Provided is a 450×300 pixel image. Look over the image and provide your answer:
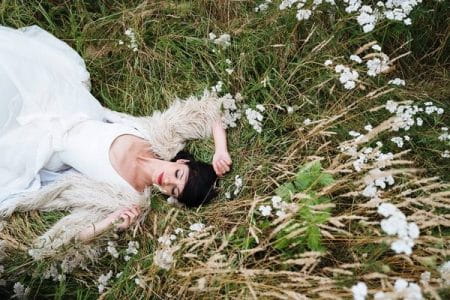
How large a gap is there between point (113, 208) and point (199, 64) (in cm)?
120

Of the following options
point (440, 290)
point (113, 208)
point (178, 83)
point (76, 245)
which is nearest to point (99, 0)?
point (178, 83)

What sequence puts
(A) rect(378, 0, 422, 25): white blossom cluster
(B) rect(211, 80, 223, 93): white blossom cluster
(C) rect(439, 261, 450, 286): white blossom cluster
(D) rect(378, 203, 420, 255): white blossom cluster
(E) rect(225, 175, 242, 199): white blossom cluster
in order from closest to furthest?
1. (D) rect(378, 203, 420, 255): white blossom cluster
2. (C) rect(439, 261, 450, 286): white blossom cluster
3. (A) rect(378, 0, 422, 25): white blossom cluster
4. (E) rect(225, 175, 242, 199): white blossom cluster
5. (B) rect(211, 80, 223, 93): white blossom cluster

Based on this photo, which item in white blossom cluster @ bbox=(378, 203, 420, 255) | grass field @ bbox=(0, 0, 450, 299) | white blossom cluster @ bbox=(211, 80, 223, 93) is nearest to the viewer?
white blossom cluster @ bbox=(378, 203, 420, 255)

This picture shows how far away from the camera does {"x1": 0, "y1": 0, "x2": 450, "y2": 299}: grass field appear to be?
2.36 metres

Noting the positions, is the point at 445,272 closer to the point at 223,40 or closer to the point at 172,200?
the point at 172,200

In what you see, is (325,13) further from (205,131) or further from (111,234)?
(111,234)

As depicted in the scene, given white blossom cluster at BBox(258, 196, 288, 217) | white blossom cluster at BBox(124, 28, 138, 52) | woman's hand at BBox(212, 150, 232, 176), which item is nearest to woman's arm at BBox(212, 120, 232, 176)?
woman's hand at BBox(212, 150, 232, 176)

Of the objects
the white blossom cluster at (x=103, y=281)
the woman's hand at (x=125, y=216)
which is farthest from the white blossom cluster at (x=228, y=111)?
the white blossom cluster at (x=103, y=281)

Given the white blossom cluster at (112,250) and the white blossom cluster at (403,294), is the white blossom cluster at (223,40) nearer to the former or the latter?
the white blossom cluster at (112,250)

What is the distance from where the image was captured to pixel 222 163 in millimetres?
3146

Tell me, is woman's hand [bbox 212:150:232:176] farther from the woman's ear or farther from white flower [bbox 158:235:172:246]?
white flower [bbox 158:235:172:246]

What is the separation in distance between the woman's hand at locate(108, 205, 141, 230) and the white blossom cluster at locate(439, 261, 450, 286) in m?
1.79

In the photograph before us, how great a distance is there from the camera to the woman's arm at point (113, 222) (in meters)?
2.94

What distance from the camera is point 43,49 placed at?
137 inches
